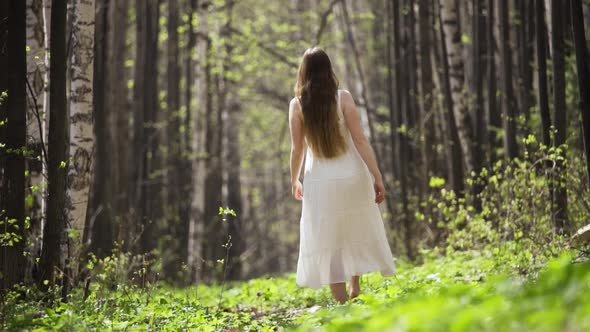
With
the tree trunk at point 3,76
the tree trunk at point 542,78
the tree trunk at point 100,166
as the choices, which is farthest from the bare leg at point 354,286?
the tree trunk at point 100,166

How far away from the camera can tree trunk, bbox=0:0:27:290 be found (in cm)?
637

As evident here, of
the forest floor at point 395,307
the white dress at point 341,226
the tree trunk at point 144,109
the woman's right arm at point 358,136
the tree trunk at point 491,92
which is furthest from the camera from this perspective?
the tree trunk at point 144,109

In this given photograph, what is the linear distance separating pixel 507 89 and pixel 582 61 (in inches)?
148

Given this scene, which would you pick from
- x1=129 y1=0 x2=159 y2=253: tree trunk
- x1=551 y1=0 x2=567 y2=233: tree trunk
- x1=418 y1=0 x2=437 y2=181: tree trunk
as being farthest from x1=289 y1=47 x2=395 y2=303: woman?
x1=129 y1=0 x2=159 y2=253: tree trunk

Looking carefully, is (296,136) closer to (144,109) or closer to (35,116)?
(35,116)

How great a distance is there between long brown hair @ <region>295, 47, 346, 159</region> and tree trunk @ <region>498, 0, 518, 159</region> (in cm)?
474

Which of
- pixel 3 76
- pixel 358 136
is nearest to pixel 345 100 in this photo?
pixel 358 136

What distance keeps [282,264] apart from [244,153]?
737 cm

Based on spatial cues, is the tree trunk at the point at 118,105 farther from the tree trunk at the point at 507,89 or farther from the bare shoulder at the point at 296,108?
the bare shoulder at the point at 296,108

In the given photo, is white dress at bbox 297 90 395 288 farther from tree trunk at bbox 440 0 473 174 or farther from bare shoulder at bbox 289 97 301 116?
tree trunk at bbox 440 0 473 174

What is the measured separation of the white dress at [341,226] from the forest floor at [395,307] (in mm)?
298

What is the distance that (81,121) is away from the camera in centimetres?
788

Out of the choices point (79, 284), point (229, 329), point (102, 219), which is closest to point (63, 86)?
point (79, 284)

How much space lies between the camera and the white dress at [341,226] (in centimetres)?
620
